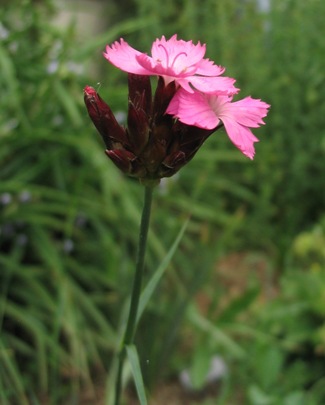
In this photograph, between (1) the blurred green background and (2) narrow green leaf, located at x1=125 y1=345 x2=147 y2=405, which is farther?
(1) the blurred green background

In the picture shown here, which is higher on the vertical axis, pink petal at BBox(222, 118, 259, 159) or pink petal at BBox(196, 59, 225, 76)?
pink petal at BBox(196, 59, 225, 76)

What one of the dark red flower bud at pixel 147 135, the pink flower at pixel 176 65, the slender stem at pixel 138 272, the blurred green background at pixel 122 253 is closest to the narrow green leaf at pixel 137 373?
the slender stem at pixel 138 272

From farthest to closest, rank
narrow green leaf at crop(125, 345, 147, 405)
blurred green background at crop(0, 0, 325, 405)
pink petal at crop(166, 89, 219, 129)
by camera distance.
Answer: blurred green background at crop(0, 0, 325, 405)
narrow green leaf at crop(125, 345, 147, 405)
pink petal at crop(166, 89, 219, 129)

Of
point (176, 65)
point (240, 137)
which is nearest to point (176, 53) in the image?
point (176, 65)

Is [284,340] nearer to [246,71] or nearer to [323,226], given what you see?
[323,226]

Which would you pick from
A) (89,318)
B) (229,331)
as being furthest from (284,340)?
(89,318)

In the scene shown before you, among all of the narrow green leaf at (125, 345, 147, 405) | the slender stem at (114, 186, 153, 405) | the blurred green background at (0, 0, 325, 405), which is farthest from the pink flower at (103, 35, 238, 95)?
the blurred green background at (0, 0, 325, 405)

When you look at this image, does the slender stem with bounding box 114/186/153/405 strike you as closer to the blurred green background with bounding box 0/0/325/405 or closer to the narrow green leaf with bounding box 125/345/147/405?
the narrow green leaf with bounding box 125/345/147/405

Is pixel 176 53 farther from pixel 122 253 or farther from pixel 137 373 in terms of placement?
pixel 122 253

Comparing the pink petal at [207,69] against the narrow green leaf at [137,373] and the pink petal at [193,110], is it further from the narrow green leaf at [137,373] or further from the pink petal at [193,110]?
the narrow green leaf at [137,373]

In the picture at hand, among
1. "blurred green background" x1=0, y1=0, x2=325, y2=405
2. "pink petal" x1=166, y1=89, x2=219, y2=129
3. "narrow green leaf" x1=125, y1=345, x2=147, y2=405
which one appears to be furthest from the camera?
"blurred green background" x1=0, y1=0, x2=325, y2=405
